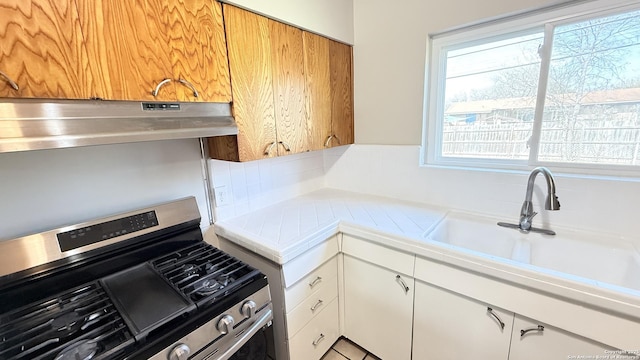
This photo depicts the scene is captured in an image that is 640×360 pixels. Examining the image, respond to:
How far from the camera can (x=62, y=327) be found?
32.8 inches

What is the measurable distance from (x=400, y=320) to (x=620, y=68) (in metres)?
1.62

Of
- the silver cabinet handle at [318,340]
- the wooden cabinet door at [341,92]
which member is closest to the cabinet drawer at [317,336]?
the silver cabinet handle at [318,340]

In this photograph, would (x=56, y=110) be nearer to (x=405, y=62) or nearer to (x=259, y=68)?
(x=259, y=68)

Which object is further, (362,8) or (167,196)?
(362,8)

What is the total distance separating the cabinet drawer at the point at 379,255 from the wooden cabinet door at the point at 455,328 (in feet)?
0.37

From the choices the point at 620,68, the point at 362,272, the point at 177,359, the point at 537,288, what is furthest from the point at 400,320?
the point at 620,68

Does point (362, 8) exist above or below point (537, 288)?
above

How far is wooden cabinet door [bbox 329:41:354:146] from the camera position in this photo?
1.77m

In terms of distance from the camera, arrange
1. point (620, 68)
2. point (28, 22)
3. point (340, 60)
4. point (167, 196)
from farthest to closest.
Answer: point (340, 60)
point (167, 196)
point (620, 68)
point (28, 22)

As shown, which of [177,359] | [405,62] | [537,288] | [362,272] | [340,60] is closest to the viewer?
[177,359]

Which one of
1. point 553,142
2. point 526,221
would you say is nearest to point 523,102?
point 553,142

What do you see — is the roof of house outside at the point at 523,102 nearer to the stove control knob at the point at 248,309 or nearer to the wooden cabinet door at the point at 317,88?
the wooden cabinet door at the point at 317,88

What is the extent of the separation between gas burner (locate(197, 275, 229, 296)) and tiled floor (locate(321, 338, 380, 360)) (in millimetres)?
982

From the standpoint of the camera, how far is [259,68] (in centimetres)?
131
